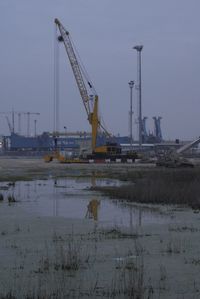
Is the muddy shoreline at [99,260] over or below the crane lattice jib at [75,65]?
below

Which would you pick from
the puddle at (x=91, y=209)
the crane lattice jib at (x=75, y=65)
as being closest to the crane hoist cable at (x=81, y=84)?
the crane lattice jib at (x=75, y=65)

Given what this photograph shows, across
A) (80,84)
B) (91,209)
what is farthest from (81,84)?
(91,209)

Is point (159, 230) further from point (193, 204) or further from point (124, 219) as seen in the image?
point (193, 204)

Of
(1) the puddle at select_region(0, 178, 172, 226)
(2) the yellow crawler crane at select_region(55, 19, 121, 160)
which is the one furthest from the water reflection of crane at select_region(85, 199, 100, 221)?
(2) the yellow crawler crane at select_region(55, 19, 121, 160)

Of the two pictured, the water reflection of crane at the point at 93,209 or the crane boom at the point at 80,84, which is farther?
the crane boom at the point at 80,84

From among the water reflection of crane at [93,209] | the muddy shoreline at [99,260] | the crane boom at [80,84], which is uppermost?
the crane boom at [80,84]

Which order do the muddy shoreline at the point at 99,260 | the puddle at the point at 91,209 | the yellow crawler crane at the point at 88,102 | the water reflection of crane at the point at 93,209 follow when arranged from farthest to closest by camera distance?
the yellow crawler crane at the point at 88,102 → the water reflection of crane at the point at 93,209 → the puddle at the point at 91,209 → the muddy shoreline at the point at 99,260

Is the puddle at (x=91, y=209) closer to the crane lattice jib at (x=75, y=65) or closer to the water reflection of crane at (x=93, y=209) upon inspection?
the water reflection of crane at (x=93, y=209)

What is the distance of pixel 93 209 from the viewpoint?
897 inches

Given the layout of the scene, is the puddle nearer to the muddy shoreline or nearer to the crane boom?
the muddy shoreline

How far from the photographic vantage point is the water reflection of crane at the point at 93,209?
20.1 metres

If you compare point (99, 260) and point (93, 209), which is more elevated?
point (99, 260)

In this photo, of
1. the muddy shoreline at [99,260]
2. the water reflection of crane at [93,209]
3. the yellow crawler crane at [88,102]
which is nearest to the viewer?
the muddy shoreline at [99,260]

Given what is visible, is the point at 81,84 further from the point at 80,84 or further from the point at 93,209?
the point at 93,209
